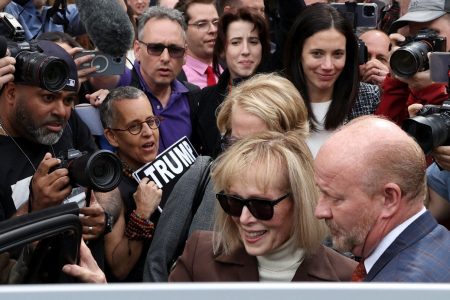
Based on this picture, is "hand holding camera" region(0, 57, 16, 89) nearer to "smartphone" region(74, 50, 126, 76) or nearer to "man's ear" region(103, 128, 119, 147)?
"man's ear" region(103, 128, 119, 147)

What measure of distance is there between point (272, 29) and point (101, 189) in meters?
3.42

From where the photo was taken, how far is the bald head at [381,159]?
2.54 m

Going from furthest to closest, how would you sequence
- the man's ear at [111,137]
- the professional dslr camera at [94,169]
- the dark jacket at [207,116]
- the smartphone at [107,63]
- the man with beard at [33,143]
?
the dark jacket at [207,116] < the smartphone at [107,63] < the man's ear at [111,137] < the man with beard at [33,143] < the professional dslr camera at [94,169]

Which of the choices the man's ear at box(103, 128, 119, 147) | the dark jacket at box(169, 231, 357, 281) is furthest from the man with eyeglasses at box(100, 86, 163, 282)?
the dark jacket at box(169, 231, 357, 281)

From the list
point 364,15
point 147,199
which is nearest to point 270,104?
point 147,199

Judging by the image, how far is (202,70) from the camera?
6461 millimetres

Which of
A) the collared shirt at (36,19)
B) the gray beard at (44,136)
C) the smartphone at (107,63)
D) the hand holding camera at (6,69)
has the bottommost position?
the collared shirt at (36,19)

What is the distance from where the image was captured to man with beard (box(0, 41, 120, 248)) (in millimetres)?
3607

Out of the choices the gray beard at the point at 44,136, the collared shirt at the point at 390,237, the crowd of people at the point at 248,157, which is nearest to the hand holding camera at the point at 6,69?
the crowd of people at the point at 248,157

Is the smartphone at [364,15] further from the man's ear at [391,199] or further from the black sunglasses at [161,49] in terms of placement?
Result: the man's ear at [391,199]

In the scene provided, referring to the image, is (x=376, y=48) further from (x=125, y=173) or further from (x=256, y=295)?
(x=256, y=295)

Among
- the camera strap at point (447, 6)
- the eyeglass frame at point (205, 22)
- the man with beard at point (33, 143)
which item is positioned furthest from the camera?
the eyeglass frame at point (205, 22)

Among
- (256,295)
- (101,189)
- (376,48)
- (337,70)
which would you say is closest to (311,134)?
(337,70)

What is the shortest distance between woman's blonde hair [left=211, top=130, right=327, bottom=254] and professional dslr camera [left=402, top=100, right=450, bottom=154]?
62 centimetres
